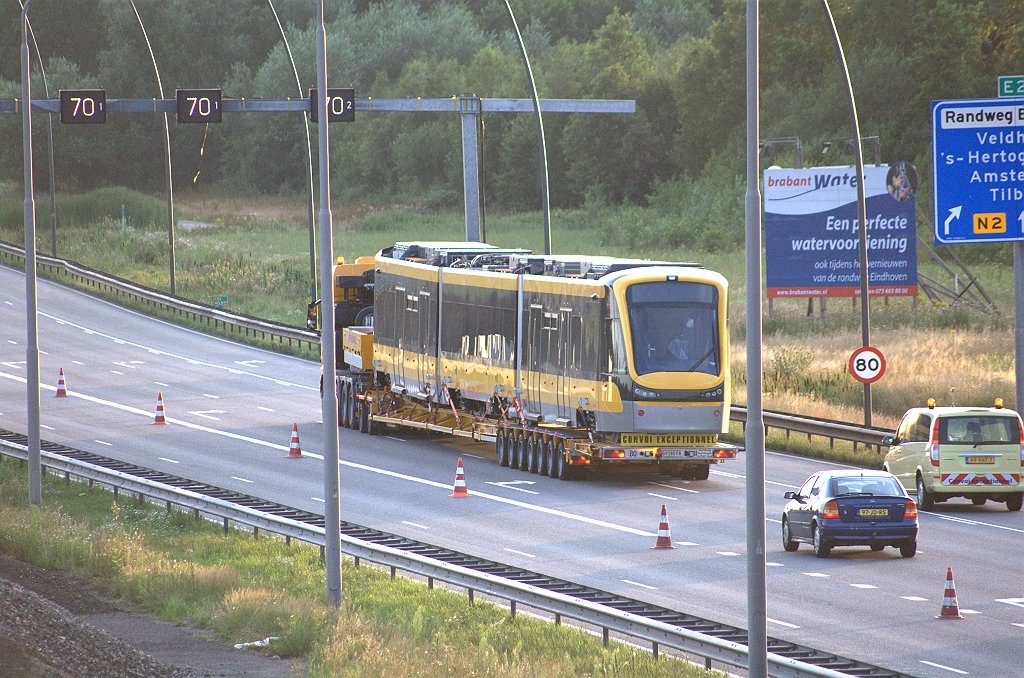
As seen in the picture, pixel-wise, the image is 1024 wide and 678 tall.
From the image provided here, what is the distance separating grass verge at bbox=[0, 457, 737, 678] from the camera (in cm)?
1558

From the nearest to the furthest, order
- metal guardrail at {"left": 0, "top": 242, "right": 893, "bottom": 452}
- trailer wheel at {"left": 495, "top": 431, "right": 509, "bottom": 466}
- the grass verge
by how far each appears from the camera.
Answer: the grass verge → trailer wheel at {"left": 495, "top": 431, "right": 509, "bottom": 466} → metal guardrail at {"left": 0, "top": 242, "right": 893, "bottom": 452}

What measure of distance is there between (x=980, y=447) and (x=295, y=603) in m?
12.7

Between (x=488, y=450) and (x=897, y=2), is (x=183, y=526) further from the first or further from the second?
(x=897, y=2)

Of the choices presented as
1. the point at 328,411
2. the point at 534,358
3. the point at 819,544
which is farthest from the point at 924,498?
the point at 328,411

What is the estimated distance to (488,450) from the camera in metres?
36.0

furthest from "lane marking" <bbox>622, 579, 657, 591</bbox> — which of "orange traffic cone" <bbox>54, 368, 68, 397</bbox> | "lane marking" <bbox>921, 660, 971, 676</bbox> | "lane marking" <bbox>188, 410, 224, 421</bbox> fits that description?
"orange traffic cone" <bbox>54, 368, 68, 397</bbox>

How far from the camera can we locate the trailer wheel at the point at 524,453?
106 feet

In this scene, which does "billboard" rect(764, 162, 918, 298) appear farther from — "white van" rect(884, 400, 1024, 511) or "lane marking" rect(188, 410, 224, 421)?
"white van" rect(884, 400, 1024, 511)

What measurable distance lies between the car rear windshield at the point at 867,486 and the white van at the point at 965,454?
403cm

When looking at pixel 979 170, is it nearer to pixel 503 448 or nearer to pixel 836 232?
pixel 503 448

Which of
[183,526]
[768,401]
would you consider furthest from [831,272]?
[183,526]

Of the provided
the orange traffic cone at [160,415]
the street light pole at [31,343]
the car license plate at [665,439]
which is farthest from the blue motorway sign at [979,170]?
the orange traffic cone at [160,415]

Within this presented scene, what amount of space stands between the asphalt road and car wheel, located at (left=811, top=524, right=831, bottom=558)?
0.14 metres

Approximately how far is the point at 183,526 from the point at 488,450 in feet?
36.5
